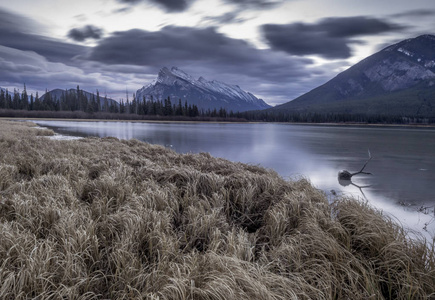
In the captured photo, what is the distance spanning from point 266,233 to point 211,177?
9.85 feet

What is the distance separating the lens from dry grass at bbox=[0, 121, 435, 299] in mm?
3289

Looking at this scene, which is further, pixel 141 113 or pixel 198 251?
pixel 141 113

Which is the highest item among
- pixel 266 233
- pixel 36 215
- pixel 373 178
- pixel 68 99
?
pixel 68 99

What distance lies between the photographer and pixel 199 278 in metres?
3.41

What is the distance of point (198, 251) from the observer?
14.5 feet

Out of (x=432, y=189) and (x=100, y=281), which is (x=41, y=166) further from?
(x=432, y=189)

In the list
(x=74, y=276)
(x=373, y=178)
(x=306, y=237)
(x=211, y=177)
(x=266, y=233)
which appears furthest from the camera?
(x=373, y=178)

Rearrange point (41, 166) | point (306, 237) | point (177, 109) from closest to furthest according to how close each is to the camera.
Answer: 1. point (306, 237)
2. point (41, 166)
3. point (177, 109)

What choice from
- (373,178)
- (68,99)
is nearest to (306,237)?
(373,178)

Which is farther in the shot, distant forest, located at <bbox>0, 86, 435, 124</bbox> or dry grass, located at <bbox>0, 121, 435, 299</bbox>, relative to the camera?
distant forest, located at <bbox>0, 86, 435, 124</bbox>

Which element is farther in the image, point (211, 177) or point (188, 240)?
point (211, 177)

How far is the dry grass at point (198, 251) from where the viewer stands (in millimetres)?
3289

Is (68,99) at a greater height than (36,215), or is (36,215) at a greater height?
(68,99)

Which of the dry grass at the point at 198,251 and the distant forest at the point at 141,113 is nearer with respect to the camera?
the dry grass at the point at 198,251
